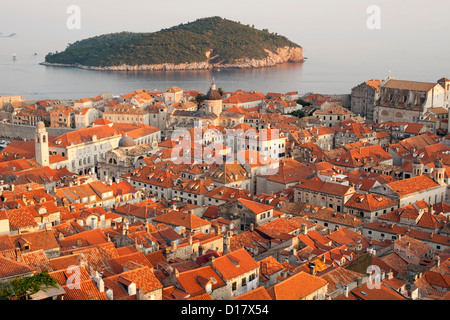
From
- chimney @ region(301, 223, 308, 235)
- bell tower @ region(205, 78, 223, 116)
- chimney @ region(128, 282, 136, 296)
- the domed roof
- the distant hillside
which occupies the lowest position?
chimney @ region(301, 223, 308, 235)

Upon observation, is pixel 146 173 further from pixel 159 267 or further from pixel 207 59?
pixel 207 59

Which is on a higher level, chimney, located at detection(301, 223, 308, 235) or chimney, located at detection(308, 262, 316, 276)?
chimney, located at detection(308, 262, 316, 276)

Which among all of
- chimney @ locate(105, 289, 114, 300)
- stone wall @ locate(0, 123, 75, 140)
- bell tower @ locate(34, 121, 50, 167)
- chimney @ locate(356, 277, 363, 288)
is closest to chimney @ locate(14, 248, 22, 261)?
chimney @ locate(105, 289, 114, 300)

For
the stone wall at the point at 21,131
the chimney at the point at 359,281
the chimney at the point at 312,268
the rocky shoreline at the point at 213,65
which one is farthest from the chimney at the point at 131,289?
the rocky shoreline at the point at 213,65

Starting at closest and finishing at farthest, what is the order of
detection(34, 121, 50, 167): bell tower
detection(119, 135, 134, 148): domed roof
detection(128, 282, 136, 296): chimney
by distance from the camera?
detection(128, 282, 136, 296): chimney → detection(34, 121, 50, 167): bell tower → detection(119, 135, 134, 148): domed roof

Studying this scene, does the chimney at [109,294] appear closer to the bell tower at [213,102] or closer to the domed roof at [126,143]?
the domed roof at [126,143]

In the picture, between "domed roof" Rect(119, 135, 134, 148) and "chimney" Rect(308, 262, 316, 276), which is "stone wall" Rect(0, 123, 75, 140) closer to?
"domed roof" Rect(119, 135, 134, 148)
